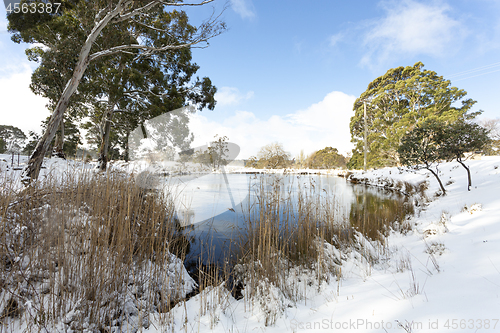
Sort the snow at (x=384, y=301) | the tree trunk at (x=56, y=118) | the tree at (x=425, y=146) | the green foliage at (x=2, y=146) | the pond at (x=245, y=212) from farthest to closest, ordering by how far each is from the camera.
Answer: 1. the green foliage at (x=2, y=146)
2. the tree at (x=425, y=146)
3. the tree trunk at (x=56, y=118)
4. the pond at (x=245, y=212)
5. the snow at (x=384, y=301)

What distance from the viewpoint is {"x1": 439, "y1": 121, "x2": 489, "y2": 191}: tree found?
5105 mm

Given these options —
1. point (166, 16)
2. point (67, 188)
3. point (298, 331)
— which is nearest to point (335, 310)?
point (298, 331)

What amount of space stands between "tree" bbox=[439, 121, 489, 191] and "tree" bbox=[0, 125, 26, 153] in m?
33.9

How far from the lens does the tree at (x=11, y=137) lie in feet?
69.5

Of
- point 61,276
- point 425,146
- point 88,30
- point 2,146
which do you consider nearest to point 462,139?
point 425,146

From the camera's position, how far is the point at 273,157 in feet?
10.6

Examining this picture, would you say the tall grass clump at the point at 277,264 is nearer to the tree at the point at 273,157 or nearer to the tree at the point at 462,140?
the tree at the point at 273,157

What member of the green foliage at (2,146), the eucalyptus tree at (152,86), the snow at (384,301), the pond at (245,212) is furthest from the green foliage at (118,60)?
the green foliage at (2,146)

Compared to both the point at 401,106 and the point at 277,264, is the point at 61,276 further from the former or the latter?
the point at 401,106

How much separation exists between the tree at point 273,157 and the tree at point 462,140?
5.34m

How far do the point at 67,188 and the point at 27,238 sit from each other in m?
0.46

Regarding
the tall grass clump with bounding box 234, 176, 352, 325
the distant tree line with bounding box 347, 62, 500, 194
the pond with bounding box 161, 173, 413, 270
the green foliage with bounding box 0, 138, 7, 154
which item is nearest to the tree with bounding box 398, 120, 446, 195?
the distant tree line with bounding box 347, 62, 500, 194

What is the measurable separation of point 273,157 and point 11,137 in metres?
33.9

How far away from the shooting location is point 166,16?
7.36 meters
